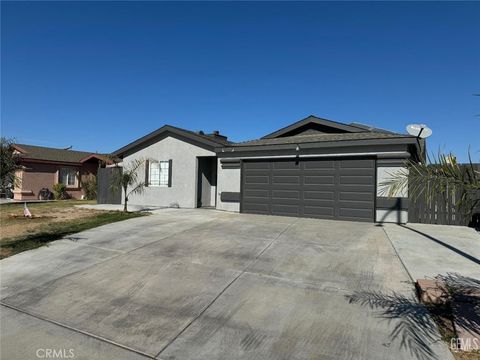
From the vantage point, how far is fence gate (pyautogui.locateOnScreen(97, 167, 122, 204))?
17.8 metres

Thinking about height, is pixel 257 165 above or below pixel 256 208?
above

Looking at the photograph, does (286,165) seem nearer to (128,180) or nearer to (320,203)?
(320,203)

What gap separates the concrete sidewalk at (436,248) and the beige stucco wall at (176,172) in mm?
8776

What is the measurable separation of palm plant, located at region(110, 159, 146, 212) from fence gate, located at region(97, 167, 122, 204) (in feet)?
3.27

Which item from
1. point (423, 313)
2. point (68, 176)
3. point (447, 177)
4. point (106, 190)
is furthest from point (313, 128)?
point (68, 176)

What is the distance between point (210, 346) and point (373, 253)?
14.8 ft

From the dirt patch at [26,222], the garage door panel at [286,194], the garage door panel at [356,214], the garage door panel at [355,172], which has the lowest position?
the dirt patch at [26,222]

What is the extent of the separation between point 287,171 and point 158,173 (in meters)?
7.39

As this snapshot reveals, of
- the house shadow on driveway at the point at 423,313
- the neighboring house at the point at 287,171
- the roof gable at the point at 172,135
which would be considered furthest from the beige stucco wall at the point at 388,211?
the roof gable at the point at 172,135

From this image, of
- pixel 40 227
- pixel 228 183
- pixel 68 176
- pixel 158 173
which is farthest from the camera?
pixel 68 176

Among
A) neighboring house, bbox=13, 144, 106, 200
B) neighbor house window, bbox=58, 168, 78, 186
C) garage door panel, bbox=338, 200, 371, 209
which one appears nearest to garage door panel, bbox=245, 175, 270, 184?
garage door panel, bbox=338, 200, 371, 209

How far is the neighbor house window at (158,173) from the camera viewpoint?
16156mm

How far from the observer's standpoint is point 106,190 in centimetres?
1805

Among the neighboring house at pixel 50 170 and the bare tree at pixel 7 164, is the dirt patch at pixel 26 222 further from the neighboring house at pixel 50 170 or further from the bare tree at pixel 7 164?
the neighboring house at pixel 50 170
